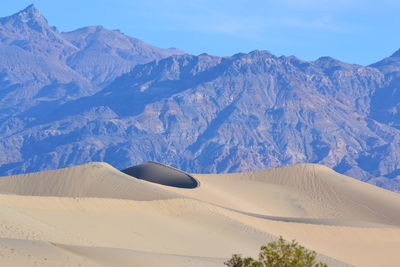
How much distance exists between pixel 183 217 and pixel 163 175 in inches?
1216

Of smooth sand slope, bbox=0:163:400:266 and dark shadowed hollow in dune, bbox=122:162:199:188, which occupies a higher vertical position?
dark shadowed hollow in dune, bbox=122:162:199:188

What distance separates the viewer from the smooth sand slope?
31.3m

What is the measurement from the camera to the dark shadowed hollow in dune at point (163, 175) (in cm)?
7706

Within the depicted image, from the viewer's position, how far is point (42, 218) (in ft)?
134

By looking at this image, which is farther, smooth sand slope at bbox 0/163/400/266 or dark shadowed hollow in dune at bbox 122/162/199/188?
dark shadowed hollow in dune at bbox 122/162/199/188

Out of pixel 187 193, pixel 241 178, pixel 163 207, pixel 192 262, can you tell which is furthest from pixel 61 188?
pixel 192 262

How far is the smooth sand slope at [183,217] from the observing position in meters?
31.3

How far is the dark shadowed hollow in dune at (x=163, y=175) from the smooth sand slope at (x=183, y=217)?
0.15m

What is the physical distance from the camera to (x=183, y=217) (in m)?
49.3

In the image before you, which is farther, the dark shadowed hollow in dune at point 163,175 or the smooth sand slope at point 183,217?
the dark shadowed hollow in dune at point 163,175

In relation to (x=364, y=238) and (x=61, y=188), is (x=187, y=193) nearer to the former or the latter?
(x=61, y=188)

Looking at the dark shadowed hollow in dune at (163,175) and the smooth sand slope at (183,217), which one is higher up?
the dark shadowed hollow in dune at (163,175)

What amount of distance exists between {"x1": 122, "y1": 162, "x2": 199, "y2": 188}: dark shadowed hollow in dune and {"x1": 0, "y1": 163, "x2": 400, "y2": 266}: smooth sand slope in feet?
0.51

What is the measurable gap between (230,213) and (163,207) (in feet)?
14.9
